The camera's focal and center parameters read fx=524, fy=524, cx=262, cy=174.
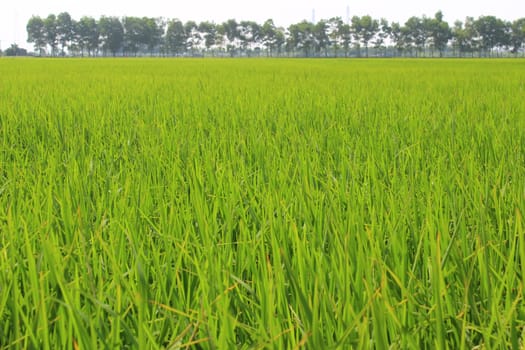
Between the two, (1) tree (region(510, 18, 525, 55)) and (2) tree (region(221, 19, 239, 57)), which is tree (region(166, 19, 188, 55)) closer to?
(2) tree (region(221, 19, 239, 57))

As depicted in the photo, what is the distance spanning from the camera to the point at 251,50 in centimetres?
9550

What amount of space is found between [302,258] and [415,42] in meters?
89.4

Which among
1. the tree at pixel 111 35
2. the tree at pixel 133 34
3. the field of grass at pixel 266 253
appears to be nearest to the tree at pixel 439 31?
the tree at pixel 133 34

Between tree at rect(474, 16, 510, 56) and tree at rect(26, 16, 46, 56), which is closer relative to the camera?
tree at rect(474, 16, 510, 56)

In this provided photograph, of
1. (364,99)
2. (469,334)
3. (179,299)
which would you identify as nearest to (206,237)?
(179,299)

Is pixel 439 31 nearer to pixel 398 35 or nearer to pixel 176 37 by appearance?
pixel 398 35

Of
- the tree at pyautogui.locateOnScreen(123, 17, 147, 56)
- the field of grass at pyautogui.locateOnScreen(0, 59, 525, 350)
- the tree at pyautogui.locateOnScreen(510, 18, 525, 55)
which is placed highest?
the tree at pyautogui.locateOnScreen(123, 17, 147, 56)

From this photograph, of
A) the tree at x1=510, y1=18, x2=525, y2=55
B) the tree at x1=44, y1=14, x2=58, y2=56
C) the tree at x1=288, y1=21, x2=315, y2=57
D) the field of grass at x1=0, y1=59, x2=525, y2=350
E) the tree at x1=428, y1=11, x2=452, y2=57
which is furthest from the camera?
the tree at x1=44, y1=14, x2=58, y2=56

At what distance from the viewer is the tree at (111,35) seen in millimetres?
88312

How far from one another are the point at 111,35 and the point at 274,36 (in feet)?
91.2

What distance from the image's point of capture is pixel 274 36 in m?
90.6

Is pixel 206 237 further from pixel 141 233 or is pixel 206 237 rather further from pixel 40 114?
pixel 40 114

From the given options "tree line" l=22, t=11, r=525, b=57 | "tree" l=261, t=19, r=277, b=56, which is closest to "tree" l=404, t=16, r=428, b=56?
"tree line" l=22, t=11, r=525, b=57

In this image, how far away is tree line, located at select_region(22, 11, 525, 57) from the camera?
82.1 metres
